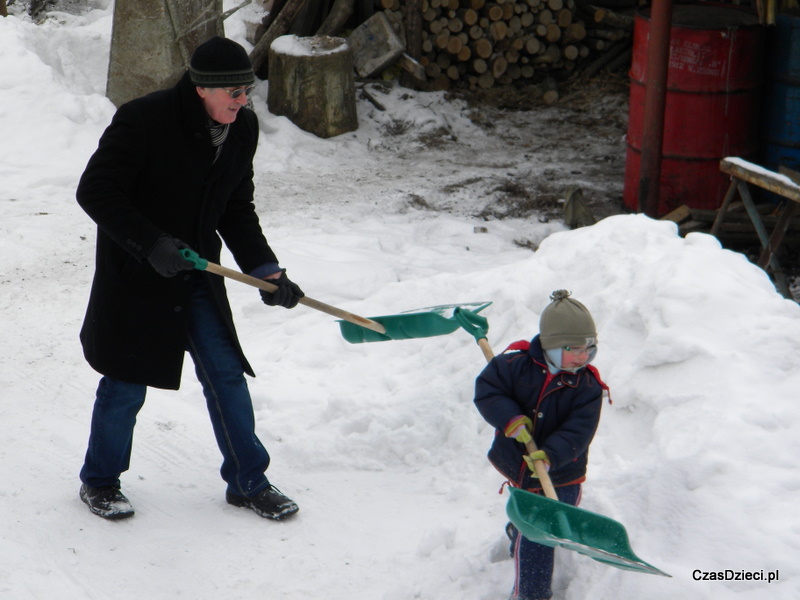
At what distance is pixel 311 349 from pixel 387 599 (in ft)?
5.87

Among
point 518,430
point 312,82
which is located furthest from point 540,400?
point 312,82

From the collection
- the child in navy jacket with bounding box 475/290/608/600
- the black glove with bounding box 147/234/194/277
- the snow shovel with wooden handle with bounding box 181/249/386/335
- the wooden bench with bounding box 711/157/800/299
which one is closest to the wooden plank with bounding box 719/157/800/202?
the wooden bench with bounding box 711/157/800/299

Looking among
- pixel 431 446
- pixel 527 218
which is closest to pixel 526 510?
pixel 431 446

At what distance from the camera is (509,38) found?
9961 mm

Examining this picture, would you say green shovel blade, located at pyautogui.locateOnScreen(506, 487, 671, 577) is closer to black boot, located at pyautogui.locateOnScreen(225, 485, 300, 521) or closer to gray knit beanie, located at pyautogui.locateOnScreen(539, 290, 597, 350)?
gray knit beanie, located at pyautogui.locateOnScreen(539, 290, 597, 350)

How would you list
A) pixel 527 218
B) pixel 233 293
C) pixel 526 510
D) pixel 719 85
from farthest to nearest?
pixel 527 218
pixel 719 85
pixel 233 293
pixel 526 510

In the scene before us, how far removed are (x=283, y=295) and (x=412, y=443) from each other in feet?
2.96

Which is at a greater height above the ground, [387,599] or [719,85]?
[719,85]

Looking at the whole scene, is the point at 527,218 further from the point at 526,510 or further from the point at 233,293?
the point at 526,510

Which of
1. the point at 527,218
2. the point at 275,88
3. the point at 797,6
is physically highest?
the point at 797,6

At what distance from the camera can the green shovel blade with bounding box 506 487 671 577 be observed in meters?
2.42

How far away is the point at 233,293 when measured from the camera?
17.3 feet

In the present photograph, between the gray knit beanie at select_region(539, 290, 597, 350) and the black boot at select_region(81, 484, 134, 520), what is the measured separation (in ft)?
5.25

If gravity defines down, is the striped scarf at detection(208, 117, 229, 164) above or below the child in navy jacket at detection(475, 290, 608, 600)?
above
